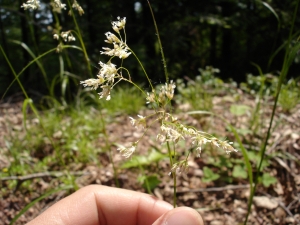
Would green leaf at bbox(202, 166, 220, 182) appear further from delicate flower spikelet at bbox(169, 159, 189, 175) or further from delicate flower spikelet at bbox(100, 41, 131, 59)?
delicate flower spikelet at bbox(100, 41, 131, 59)

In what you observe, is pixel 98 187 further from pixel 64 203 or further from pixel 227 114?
pixel 227 114

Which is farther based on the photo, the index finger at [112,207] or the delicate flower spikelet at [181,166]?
the index finger at [112,207]

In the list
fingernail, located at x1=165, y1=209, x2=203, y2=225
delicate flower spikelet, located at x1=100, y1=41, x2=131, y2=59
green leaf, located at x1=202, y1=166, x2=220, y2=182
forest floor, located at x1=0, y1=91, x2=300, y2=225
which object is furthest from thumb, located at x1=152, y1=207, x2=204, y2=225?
green leaf, located at x1=202, y1=166, x2=220, y2=182

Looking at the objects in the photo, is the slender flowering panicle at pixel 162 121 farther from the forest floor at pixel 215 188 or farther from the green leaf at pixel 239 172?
the green leaf at pixel 239 172

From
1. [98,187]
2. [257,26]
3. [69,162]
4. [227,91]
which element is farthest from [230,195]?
[257,26]

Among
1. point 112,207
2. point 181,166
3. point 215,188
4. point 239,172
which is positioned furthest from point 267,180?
point 181,166

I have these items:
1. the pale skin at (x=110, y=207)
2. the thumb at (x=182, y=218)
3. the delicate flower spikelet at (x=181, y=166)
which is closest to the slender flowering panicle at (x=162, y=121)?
the delicate flower spikelet at (x=181, y=166)

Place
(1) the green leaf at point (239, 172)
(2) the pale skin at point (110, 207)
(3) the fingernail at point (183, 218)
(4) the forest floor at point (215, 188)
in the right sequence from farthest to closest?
(1) the green leaf at point (239, 172) < (4) the forest floor at point (215, 188) < (2) the pale skin at point (110, 207) < (3) the fingernail at point (183, 218)

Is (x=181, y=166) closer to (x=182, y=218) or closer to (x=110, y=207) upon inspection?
(x=182, y=218)
